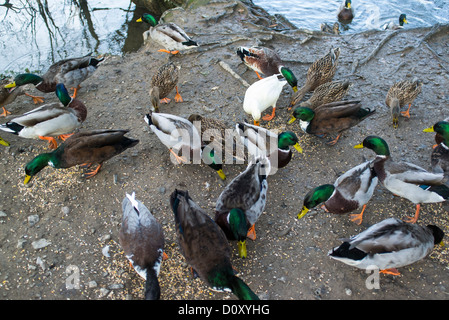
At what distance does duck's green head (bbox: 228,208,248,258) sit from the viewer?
342 cm

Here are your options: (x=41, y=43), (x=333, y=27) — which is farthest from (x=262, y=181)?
(x=41, y=43)

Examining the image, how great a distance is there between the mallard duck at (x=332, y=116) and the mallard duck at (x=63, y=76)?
3724mm

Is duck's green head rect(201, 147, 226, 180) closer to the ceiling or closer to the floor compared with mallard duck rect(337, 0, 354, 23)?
closer to the floor

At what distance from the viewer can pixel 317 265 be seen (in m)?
3.66

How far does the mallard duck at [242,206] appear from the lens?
3.47 metres

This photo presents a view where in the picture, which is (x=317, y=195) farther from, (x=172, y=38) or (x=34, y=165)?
(x=172, y=38)

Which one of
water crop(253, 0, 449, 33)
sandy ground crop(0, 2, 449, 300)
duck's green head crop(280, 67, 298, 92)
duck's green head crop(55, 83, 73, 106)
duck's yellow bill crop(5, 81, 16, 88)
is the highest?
duck's yellow bill crop(5, 81, 16, 88)

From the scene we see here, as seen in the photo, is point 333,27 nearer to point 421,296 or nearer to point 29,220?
point 421,296

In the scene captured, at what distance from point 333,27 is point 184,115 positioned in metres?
5.48

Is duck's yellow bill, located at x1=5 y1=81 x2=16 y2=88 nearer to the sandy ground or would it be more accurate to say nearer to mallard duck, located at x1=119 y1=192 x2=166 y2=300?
the sandy ground

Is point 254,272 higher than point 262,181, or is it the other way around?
point 262,181

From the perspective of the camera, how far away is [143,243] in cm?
342

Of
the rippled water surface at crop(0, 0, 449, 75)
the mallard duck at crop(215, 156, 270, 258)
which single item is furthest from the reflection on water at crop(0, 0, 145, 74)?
the mallard duck at crop(215, 156, 270, 258)

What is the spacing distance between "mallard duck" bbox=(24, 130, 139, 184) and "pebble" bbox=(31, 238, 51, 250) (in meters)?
0.79
